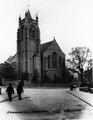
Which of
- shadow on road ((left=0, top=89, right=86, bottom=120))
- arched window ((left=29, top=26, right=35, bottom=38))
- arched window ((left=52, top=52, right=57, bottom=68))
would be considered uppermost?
arched window ((left=29, top=26, right=35, bottom=38))

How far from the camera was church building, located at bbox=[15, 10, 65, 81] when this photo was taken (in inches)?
2509

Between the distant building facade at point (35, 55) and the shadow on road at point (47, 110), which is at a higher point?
the distant building facade at point (35, 55)

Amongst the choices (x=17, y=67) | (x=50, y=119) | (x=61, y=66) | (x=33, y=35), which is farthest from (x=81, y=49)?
(x=50, y=119)

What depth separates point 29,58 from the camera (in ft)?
210

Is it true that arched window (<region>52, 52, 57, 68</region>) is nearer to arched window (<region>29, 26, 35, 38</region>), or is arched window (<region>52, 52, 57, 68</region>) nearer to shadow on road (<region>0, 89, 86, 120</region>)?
arched window (<region>29, 26, 35, 38</region>)

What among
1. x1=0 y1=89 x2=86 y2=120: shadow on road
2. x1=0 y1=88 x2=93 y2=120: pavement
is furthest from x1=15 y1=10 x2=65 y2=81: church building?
x1=0 y1=89 x2=86 y2=120: shadow on road

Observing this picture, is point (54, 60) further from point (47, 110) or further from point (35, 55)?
point (47, 110)

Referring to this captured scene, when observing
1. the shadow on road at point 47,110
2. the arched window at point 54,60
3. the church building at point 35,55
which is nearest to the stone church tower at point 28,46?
the church building at point 35,55

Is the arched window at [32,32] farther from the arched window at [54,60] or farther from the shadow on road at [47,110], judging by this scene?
the shadow on road at [47,110]

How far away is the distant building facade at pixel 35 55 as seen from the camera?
63.8m

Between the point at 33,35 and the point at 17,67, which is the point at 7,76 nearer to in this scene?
the point at 17,67

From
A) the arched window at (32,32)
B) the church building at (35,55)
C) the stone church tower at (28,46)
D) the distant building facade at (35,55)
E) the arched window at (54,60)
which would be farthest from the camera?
the arched window at (54,60)

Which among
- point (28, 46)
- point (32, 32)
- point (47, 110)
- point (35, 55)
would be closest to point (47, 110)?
point (47, 110)

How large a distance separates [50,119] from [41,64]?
192 ft
